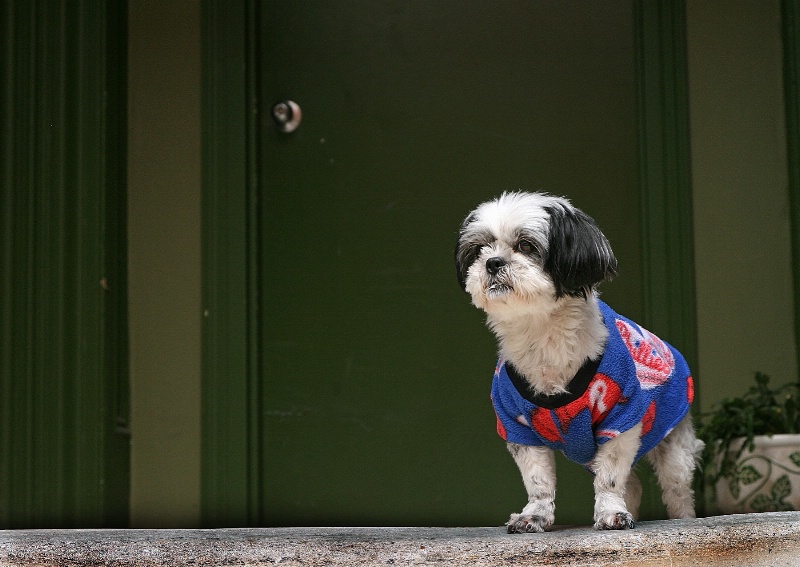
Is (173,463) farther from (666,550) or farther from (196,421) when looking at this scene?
(666,550)

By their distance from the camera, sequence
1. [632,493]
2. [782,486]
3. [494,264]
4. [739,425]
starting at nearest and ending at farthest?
[494,264] → [632,493] → [782,486] → [739,425]

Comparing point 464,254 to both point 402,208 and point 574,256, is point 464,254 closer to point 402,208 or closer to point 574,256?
point 574,256

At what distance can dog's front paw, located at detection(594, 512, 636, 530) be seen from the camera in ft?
8.64

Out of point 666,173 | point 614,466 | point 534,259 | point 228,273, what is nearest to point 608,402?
point 614,466

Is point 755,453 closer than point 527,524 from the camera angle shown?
No

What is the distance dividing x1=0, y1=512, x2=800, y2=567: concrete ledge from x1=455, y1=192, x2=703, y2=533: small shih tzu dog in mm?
230

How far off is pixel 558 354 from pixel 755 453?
1.31 m

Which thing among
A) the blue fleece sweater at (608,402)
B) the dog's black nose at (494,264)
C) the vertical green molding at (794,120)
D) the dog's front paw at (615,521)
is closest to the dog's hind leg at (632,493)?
the blue fleece sweater at (608,402)

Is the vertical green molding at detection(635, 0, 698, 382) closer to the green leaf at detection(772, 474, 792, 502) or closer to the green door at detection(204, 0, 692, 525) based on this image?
the green door at detection(204, 0, 692, 525)

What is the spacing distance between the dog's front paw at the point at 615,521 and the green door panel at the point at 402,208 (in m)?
1.72

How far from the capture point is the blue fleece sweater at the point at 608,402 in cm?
273

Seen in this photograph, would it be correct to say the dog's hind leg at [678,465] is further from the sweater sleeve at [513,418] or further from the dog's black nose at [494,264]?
the dog's black nose at [494,264]

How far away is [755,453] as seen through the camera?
3750 mm

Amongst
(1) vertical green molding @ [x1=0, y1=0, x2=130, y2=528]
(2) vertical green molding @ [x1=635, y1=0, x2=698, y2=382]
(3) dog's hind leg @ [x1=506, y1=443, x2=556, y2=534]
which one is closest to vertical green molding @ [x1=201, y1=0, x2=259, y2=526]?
(1) vertical green molding @ [x1=0, y1=0, x2=130, y2=528]
